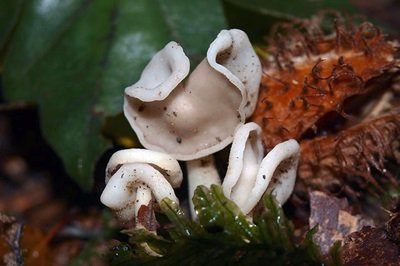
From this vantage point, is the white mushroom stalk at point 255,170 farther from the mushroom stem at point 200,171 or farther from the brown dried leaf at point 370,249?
the brown dried leaf at point 370,249

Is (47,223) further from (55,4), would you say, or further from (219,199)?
(219,199)

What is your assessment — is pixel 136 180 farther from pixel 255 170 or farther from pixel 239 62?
pixel 239 62

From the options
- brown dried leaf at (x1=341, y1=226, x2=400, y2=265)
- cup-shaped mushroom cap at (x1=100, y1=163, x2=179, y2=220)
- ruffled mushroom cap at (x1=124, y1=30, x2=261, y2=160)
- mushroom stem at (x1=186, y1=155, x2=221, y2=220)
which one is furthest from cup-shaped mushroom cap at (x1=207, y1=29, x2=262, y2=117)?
brown dried leaf at (x1=341, y1=226, x2=400, y2=265)

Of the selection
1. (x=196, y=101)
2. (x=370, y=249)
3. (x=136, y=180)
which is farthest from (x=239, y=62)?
(x=370, y=249)

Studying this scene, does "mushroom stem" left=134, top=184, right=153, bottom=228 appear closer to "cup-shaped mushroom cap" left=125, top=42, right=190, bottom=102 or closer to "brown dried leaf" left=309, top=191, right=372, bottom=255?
"cup-shaped mushroom cap" left=125, top=42, right=190, bottom=102

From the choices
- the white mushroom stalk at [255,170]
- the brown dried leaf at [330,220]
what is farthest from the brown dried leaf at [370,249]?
the white mushroom stalk at [255,170]
